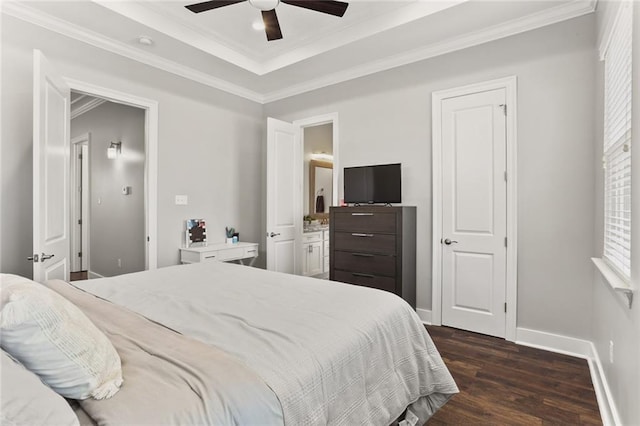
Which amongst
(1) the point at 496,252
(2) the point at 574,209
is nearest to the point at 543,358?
(1) the point at 496,252

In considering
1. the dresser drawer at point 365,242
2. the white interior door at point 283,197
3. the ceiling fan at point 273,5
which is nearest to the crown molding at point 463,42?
the white interior door at point 283,197

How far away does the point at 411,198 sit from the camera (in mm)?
3650

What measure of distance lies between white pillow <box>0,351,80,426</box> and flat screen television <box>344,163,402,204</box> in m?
3.20

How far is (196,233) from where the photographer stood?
4.07 meters

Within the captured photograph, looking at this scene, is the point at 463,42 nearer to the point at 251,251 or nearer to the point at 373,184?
the point at 373,184

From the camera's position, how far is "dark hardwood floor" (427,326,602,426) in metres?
1.95

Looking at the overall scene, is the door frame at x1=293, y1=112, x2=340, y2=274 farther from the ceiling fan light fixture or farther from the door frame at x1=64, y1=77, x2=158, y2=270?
the ceiling fan light fixture

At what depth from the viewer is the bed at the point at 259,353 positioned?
0.92 m

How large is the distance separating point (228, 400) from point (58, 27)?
359 cm

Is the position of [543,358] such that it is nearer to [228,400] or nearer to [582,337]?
[582,337]

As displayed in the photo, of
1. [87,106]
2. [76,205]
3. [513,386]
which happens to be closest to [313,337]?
[513,386]

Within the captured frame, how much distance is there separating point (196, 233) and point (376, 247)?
7.06ft

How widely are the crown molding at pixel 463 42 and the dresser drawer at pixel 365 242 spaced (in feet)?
6.20

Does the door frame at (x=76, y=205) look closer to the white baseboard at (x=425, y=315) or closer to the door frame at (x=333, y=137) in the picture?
the door frame at (x=333, y=137)
